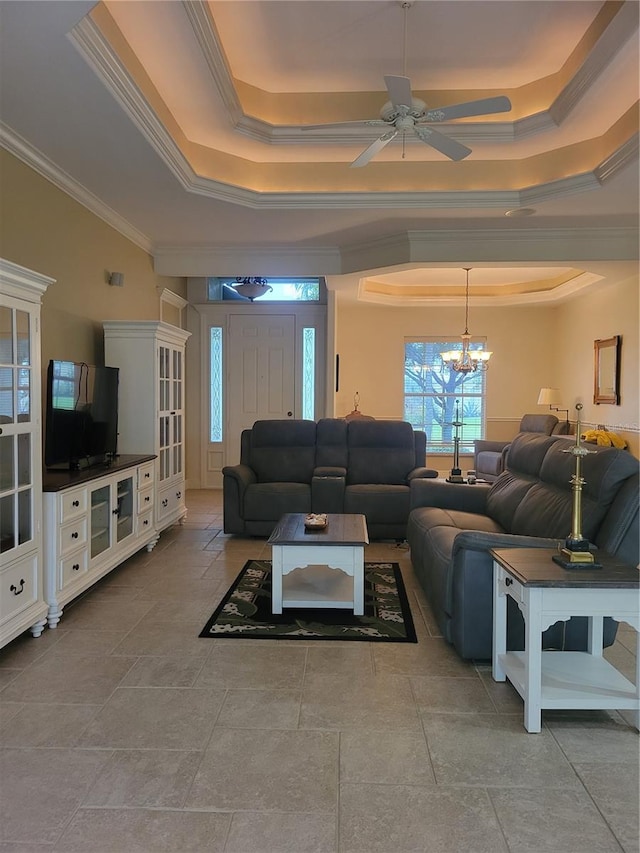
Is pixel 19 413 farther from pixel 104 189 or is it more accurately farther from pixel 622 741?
pixel 622 741

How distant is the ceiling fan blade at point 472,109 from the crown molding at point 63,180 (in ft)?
7.99

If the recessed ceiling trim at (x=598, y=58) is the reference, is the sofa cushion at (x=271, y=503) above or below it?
below

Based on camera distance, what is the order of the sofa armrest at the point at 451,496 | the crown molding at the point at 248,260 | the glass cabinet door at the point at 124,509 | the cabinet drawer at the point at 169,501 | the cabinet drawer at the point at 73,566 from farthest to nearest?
the crown molding at the point at 248,260, the cabinet drawer at the point at 169,501, the sofa armrest at the point at 451,496, the glass cabinet door at the point at 124,509, the cabinet drawer at the point at 73,566

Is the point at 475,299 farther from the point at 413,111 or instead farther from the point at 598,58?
the point at 413,111

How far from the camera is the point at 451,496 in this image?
14.1 feet

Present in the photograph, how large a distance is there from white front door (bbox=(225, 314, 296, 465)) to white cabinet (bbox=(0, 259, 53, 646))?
4.70 metres

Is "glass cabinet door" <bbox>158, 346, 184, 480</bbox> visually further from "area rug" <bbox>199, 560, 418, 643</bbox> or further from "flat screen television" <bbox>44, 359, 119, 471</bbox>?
"area rug" <bbox>199, 560, 418, 643</bbox>

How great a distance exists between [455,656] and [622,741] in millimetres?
826

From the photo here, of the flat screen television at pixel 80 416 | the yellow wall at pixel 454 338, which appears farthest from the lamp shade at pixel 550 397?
the flat screen television at pixel 80 416

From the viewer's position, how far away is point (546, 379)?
8.90 m

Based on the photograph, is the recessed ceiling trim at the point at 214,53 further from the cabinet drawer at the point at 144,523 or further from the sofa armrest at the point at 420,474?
the sofa armrest at the point at 420,474

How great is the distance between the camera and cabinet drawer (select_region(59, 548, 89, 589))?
10.3 ft


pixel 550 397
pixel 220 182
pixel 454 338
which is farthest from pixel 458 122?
pixel 454 338

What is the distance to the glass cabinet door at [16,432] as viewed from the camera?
2.66 meters
